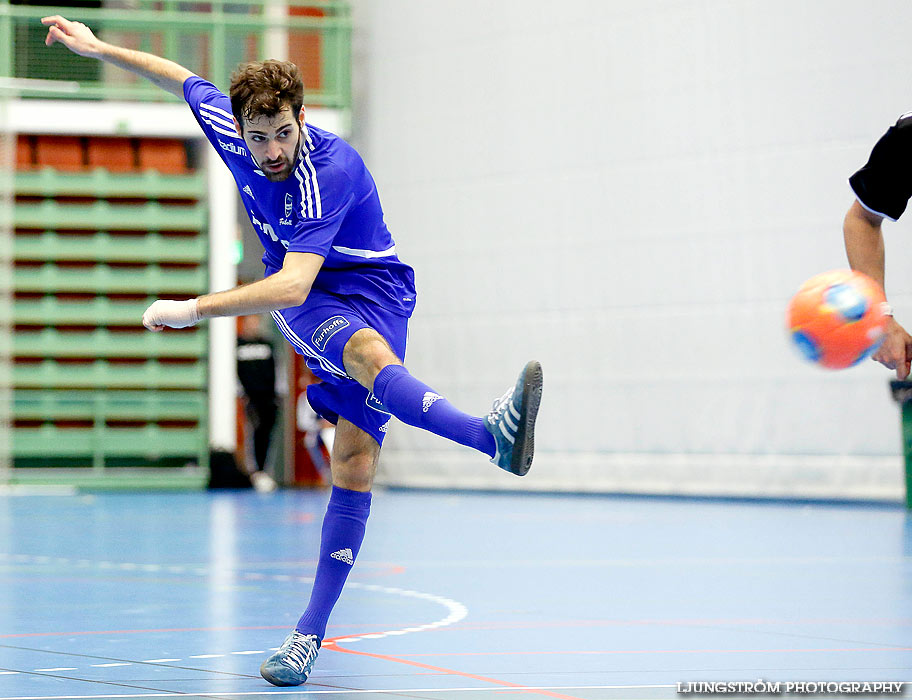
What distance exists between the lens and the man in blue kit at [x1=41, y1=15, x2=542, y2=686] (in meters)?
3.81

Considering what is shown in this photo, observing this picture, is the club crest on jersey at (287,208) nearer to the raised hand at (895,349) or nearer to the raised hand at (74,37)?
the raised hand at (74,37)

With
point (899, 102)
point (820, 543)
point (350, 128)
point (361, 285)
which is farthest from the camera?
point (350, 128)

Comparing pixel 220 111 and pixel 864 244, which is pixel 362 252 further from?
pixel 864 244

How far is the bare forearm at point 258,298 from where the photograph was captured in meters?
3.80

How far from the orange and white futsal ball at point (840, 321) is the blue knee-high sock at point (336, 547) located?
150cm

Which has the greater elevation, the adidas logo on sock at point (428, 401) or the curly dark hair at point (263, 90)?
the curly dark hair at point (263, 90)

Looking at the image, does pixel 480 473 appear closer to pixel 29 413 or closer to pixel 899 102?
pixel 29 413

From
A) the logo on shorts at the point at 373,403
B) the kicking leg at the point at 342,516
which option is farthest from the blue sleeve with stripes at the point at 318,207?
the kicking leg at the point at 342,516

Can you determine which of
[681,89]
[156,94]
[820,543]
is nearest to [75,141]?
[156,94]

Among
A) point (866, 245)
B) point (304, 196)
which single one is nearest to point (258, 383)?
point (304, 196)

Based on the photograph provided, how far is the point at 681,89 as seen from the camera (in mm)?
13555

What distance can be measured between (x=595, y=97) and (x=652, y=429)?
137 inches

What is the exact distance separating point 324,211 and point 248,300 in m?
0.40

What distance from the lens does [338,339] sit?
13.5 feet
